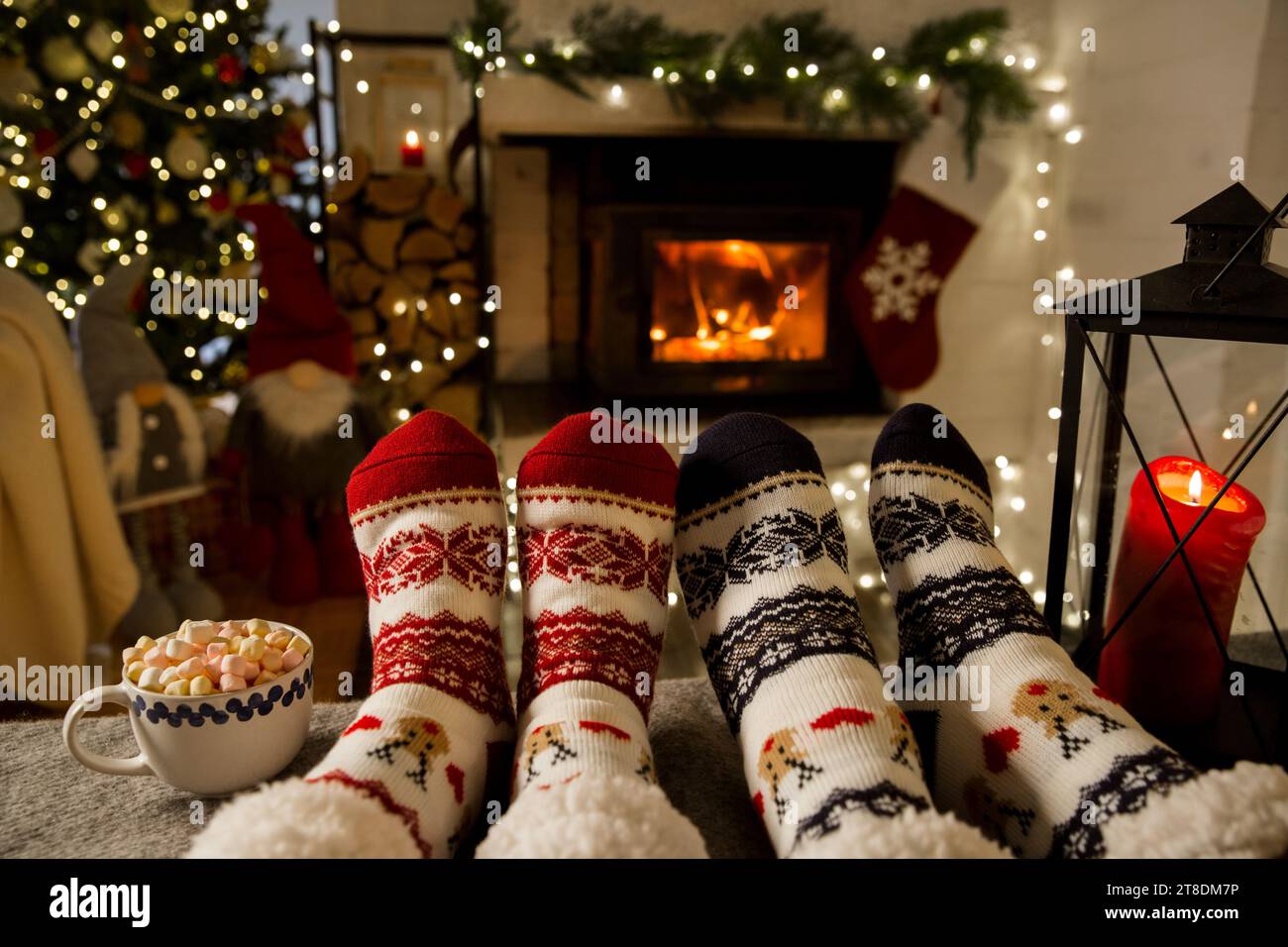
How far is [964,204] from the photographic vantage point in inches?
91.7

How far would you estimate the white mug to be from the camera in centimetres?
61

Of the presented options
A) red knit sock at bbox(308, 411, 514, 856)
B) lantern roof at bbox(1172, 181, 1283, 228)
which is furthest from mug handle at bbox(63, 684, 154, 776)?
lantern roof at bbox(1172, 181, 1283, 228)

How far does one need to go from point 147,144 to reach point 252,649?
2268mm

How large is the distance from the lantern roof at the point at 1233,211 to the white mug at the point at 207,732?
0.69m

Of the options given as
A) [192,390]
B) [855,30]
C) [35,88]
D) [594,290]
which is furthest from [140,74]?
[855,30]

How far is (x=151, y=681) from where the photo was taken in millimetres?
621

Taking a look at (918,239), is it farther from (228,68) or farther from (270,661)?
(270,661)

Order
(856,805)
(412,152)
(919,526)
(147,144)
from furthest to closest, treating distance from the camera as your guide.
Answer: (412,152) → (147,144) → (919,526) → (856,805)

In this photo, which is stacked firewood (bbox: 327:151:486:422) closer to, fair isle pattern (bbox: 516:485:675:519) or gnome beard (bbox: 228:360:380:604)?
gnome beard (bbox: 228:360:380:604)

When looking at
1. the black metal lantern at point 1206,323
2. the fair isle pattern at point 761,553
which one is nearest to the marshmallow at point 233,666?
the fair isle pattern at point 761,553

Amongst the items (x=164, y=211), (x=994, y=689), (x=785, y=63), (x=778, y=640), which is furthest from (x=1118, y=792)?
(x=164, y=211)

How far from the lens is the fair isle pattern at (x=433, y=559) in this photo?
0.76m
